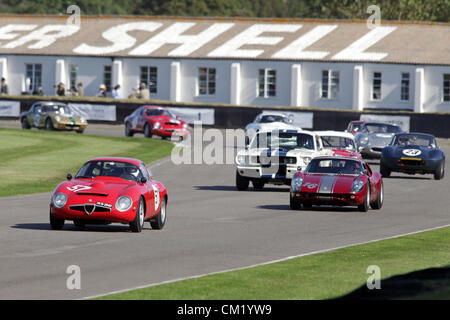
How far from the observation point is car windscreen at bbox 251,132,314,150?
89.5 ft

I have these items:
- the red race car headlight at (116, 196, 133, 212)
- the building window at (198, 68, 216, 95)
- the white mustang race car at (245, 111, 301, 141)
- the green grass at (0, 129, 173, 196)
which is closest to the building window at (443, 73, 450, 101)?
the building window at (198, 68, 216, 95)

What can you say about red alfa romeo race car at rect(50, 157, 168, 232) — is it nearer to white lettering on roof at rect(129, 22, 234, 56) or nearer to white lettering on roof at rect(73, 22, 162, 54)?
white lettering on roof at rect(129, 22, 234, 56)

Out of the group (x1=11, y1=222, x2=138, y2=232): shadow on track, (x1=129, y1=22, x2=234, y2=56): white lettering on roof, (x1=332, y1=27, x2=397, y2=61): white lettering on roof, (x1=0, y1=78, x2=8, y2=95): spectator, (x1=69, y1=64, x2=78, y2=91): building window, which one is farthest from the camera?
(x1=69, y1=64, x2=78, y2=91): building window

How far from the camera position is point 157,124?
48469 millimetres

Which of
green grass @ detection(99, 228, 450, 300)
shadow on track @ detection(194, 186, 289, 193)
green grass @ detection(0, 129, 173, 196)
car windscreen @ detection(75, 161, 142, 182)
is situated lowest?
green grass @ detection(0, 129, 173, 196)

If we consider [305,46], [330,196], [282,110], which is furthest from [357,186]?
[305,46]

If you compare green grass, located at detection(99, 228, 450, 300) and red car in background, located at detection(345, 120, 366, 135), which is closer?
green grass, located at detection(99, 228, 450, 300)

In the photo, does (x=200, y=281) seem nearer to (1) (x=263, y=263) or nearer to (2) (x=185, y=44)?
(1) (x=263, y=263)

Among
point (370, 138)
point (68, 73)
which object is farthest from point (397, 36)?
point (370, 138)

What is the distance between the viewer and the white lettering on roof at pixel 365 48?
2579 inches

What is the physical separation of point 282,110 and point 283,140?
102ft

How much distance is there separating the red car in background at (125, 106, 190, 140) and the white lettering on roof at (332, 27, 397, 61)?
775 inches

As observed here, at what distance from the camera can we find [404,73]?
6538 cm

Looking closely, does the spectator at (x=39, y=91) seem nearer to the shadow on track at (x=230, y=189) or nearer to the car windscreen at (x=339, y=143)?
the car windscreen at (x=339, y=143)
